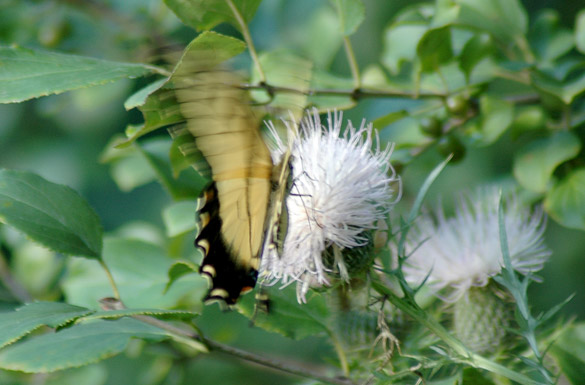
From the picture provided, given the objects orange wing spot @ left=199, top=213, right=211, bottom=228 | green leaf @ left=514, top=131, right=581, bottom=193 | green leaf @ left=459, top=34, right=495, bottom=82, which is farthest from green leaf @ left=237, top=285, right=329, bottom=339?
green leaf @ left=459, top=34, right=495, bottom=82

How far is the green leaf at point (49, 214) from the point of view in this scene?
1365 millimetres

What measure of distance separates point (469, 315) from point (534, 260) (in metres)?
0.29

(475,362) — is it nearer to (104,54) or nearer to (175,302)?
(175,302)

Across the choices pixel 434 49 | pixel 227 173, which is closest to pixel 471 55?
pixel 434 49

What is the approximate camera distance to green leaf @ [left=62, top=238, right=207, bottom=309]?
6.08ft

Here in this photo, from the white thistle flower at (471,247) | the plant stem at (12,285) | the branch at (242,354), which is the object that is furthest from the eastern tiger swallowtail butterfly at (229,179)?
the plant stem at (12,285)

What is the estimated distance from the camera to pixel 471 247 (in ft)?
6.63

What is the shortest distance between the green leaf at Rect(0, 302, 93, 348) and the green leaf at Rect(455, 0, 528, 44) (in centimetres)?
143

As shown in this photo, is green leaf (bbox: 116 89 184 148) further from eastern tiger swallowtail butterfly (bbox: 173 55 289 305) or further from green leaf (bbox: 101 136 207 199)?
green leaf (bbox: 101 136 207 199)

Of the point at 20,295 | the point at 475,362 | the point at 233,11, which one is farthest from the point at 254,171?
the point at 20,295

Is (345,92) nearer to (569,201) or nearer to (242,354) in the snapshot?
(569,201)

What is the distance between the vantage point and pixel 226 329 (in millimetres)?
2756

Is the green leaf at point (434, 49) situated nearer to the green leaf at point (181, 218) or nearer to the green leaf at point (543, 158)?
the green leaf at point (543, 158)

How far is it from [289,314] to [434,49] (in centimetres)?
91
